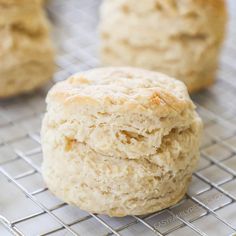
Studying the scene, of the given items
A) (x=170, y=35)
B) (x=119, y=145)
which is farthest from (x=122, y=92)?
(x=170, y=35)

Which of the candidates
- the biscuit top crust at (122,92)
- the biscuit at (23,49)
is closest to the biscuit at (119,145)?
the biscuit top crust at (122,92)

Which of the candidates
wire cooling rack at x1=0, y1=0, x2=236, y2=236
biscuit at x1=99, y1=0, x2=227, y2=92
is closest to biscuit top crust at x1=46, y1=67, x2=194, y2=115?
wire cooling rack at x1=0, y1=0, x2=236, y2=236

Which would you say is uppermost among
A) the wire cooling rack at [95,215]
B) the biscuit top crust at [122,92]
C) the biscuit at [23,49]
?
the biscuit top crust at [122,92]

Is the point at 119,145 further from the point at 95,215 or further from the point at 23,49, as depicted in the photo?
the point at 23,49

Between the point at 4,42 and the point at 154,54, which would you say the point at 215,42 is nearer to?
the point at 154,54

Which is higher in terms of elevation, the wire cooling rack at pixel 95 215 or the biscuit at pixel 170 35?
the biscuit at pixel 170 35

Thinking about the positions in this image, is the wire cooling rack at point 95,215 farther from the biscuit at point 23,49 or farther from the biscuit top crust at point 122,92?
the biscuit top crust at point 122,92

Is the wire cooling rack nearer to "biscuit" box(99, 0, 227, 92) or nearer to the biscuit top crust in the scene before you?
"biscuit" box(99, 0, 227, 92)
